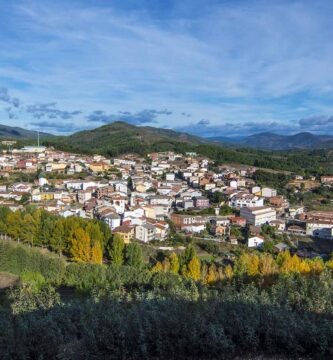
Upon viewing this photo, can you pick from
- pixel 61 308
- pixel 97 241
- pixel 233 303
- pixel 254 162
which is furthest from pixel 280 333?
pixel 254 162

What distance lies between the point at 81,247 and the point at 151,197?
1644cm

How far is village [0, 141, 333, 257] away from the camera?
30.3 meters

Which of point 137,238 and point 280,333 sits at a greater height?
point 280,333

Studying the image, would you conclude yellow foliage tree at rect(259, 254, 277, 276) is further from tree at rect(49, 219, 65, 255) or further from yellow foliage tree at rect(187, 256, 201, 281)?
tree at rect(49, 219, 65, 255)

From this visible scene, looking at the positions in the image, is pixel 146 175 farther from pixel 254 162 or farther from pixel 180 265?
pixel 180 265

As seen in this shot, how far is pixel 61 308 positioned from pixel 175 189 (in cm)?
3840

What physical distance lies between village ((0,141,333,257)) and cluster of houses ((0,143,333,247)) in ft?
0.24

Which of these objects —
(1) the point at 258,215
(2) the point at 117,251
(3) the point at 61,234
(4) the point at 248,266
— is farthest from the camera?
(1) the point at 258,215

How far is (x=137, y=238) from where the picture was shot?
28641 mm

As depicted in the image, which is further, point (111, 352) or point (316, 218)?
point (316, 218)

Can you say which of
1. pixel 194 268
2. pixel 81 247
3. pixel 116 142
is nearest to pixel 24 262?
pixel 81 247

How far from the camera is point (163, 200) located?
124ft

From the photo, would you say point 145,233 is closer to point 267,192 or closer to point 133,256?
point 133,256

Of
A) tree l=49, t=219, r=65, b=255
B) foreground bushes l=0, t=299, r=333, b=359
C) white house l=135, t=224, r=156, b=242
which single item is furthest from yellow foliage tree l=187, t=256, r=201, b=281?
foreground bushes l=0, t=299, r=333, b=359
